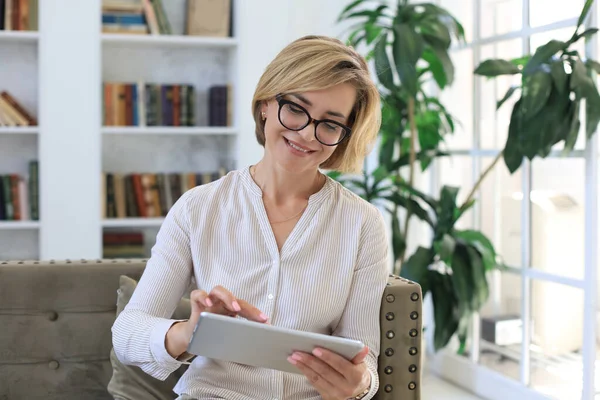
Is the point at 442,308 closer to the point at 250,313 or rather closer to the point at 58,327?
the point at 58,327

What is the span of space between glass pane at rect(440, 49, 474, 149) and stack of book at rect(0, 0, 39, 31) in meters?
1.99

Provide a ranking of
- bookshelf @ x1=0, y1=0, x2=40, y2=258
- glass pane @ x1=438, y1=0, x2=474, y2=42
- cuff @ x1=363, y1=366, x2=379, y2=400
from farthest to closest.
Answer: bookshelf @ x1=0, y1=0, x2=40, y2=258, glass pane @ x1=438, y1=0, x2=474, y2=42, cuff @ x1=363, y1=366, x2=379, y2=400

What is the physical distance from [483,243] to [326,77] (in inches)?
68.9

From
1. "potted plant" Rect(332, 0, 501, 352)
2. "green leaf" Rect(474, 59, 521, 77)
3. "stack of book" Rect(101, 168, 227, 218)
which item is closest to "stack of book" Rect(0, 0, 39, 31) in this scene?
"stack of book" Rect(101, 168, 227, 218)

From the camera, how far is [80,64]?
4.01 metres

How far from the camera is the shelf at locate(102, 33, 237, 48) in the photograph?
13.4ft

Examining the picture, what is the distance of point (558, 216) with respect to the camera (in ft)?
10.2

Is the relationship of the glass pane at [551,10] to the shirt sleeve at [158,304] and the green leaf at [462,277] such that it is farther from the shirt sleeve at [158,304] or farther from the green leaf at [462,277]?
the shirt sleeve at [158,304]

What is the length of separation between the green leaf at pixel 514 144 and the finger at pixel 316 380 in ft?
5.31

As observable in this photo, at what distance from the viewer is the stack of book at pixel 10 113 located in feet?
13.1

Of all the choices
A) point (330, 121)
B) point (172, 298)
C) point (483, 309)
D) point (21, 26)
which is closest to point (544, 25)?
point (483, 309)

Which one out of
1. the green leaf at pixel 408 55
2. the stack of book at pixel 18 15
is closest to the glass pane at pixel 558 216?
the green leaf at pixel 408 55

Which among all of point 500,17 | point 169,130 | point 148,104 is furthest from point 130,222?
point 500,17

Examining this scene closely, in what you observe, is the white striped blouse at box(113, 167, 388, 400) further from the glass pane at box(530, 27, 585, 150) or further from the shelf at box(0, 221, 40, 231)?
the shelf at box(0, 221, 40, 231)
